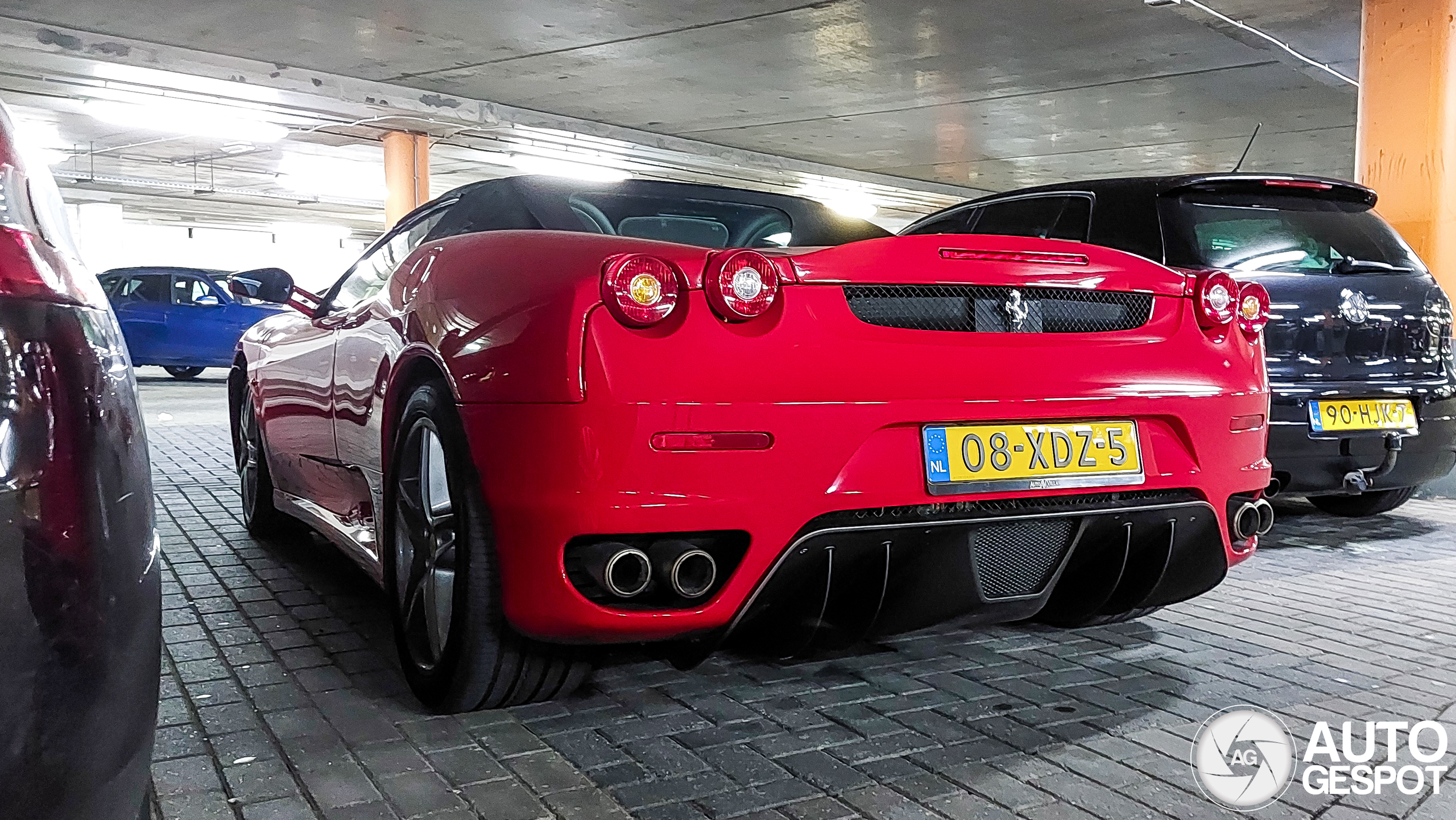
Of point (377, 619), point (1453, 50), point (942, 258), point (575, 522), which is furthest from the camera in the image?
point (1453, 50)

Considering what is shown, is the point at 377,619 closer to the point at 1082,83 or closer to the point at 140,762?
the point at 140,762

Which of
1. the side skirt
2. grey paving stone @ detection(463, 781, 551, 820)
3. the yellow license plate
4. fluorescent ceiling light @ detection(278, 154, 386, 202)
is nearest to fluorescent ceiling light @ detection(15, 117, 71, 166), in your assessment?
fluorescent ceiling light @ detection(278, 154, 386, 202)

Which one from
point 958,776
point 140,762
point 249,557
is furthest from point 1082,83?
point 140,762

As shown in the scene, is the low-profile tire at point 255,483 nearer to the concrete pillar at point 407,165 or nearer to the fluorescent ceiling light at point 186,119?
the fluorescent ceiling light at point 186,119

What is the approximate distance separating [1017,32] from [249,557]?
9314 mm

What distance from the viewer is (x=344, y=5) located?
10859 mm

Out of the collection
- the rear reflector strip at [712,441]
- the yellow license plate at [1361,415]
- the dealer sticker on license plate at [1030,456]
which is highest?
the rear reflector strip at [712,441]

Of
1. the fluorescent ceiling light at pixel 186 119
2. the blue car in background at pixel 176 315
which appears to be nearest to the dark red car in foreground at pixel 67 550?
the fluorescent ceiling light at pixel 186 119

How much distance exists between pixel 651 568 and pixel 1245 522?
1488mm

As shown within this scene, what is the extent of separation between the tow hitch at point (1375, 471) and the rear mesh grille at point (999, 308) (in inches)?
98.6

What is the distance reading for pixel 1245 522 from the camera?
2.80 metres

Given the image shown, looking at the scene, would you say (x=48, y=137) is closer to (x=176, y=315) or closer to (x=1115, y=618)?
(x=176, y=315)

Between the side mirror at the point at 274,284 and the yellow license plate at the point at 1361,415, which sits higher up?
the side mirror at the point at 274,284

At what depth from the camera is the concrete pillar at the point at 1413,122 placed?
7453 millimetres
